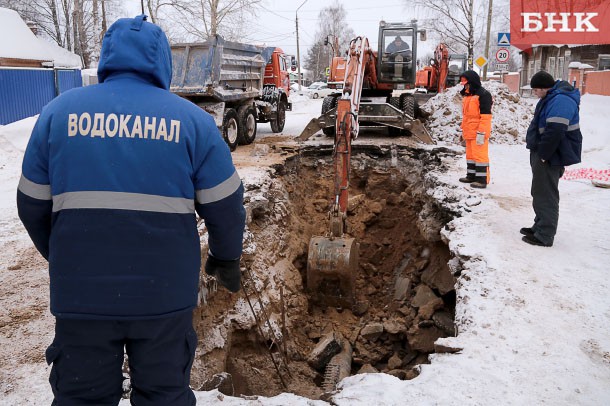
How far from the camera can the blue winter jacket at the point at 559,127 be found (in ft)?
16.7

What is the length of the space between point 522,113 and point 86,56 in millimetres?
27158

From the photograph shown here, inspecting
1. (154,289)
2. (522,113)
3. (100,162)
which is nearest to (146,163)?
(100,162)

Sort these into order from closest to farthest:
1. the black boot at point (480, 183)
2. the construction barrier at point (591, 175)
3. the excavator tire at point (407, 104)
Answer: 1. the black boot at point (480, 183)
2. the construction barrier at point (591, 175)
3. the excavator tire at point (407, 104)

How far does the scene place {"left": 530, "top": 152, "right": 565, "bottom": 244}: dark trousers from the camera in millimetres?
5375

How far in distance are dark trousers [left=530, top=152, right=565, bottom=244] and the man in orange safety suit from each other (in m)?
2.16

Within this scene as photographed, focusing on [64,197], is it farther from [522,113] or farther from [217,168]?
[522,113]

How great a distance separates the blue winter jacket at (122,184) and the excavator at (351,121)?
392 cm

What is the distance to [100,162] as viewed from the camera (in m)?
2.04

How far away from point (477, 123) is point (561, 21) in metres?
15.5

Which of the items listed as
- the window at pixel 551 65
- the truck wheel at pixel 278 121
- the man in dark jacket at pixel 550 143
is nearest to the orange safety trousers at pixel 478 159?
the man in dark jacket at pixel 550 143

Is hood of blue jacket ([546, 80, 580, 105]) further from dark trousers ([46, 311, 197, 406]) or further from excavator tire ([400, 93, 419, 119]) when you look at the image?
excavator tire ([400, 93, 419, 119])

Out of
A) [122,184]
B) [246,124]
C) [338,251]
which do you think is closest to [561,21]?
[246,124]

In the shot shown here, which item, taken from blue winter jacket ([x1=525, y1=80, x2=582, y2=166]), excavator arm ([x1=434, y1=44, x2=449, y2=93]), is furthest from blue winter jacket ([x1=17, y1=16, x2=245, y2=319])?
excavator arm ([x1=434, y1=44, x2=449, y2=93])

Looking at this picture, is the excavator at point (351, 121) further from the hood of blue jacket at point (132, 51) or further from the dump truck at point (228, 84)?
the hood of blue jacket at point (132, 51)
